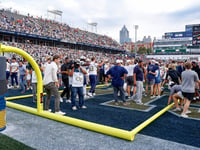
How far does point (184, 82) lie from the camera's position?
5.26 m

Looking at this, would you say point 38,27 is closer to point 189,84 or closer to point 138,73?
point 138,73

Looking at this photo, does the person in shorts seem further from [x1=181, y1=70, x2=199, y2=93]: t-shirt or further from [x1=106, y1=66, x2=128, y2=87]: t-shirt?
[x1=106, y1=66, x2=128, y2=87]: t-shirt

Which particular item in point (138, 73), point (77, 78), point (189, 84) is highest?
point (138, 73)

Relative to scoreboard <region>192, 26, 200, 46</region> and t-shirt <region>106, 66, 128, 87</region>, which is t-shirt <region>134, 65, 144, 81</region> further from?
scoreboard <region>192, 26, 200, 46</region>

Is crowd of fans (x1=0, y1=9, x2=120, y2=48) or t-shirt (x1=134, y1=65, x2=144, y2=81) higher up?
crowd of fans (x1=0, y1=9, x2=120, y2=48)

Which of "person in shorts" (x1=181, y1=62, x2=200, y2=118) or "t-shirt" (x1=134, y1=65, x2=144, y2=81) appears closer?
"person in shorts" (x1=181, y1=62, x2=200, y2=118)

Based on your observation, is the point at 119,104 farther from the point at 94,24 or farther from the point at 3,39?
the point at 94,24

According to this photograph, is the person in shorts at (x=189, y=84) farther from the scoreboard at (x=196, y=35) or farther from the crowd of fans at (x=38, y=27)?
the scoreboard at (x=196, y=35)

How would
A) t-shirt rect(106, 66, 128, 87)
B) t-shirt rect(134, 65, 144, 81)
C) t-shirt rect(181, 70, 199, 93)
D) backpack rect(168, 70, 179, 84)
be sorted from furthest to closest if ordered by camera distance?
t-shirt rect(134, 65, 144, 81) < backpack rect(168, 70, 179, 84) < t-shirt rect(106, 66, 128, 87) < t-shirt rect(181, 70, 199, 93)

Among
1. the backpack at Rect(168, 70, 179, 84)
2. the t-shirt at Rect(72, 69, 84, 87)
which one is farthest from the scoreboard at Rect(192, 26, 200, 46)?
the t-shirt at Rect(72, 69, 84, 87)

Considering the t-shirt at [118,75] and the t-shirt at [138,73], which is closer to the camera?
the t-shirt at [118,75]

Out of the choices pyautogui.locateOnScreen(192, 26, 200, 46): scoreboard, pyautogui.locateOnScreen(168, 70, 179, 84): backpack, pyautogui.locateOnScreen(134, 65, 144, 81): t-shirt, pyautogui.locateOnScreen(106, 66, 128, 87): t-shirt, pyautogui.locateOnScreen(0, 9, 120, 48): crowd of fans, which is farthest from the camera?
pyautogui.locateOnScreen(192, 26, 200, 46): scoreboard

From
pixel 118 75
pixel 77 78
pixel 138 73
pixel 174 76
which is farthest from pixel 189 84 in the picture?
pixel 77 78

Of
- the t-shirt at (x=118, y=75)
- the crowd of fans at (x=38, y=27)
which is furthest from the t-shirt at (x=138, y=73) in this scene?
the crowd of fans at (x=38, y=27)
